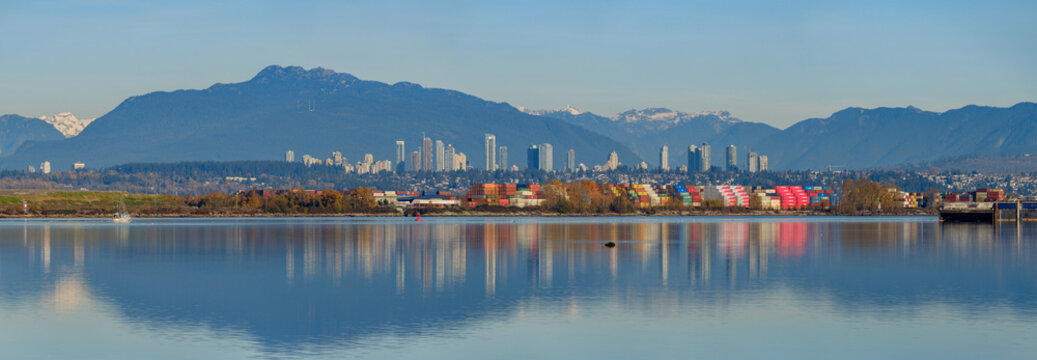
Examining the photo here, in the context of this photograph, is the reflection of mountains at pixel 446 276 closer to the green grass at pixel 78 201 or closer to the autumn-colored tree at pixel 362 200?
the green grass at pixel 78 201

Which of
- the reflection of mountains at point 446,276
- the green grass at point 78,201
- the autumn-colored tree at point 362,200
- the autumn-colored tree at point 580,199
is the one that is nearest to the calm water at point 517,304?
the reflection of mountains at point 446,276

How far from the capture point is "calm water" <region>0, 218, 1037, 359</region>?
2538 centimetres

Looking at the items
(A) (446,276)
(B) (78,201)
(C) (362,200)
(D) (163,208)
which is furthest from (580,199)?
(A) (446,276)

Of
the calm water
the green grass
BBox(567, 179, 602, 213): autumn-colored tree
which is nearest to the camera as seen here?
the calm water

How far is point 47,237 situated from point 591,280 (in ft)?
170

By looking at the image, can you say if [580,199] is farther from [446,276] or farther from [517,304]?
[517,304]

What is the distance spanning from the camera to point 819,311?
105 ft

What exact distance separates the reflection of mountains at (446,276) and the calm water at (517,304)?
133 millimetres

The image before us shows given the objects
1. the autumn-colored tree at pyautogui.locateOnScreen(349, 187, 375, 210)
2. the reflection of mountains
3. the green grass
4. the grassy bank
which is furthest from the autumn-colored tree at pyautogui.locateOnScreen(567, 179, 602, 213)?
the reflection of mountains

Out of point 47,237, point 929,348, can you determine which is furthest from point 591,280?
point 47,237

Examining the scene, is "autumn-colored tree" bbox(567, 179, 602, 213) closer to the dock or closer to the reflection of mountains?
the dock

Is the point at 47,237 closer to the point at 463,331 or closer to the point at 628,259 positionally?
the point at 628,259

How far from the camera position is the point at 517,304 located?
33375mm

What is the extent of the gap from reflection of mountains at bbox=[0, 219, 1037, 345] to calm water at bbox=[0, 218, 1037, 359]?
0.43 feet
